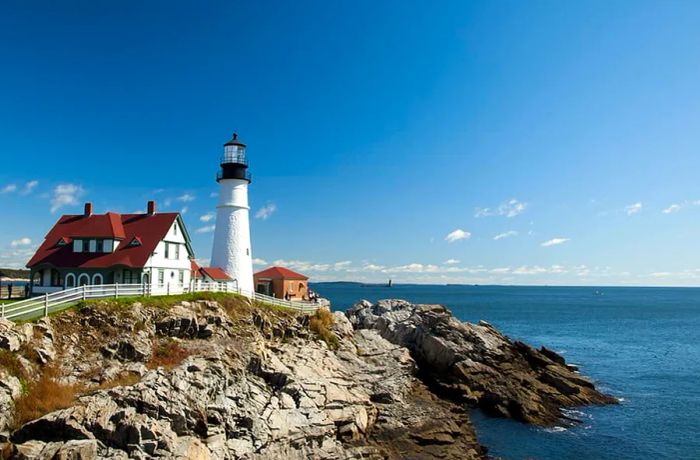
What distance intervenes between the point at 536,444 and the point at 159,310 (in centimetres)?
2057

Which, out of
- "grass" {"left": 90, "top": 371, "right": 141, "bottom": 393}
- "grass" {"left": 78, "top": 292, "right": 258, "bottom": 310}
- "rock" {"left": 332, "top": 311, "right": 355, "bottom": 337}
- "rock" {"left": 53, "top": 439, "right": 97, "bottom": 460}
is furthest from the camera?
"rock" {"left": 332, "top": 311, "right": 355, "bottom": 337}

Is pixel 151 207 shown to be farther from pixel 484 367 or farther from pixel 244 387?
pixel 484 367

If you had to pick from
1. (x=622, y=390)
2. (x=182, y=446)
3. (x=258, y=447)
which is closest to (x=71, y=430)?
(x=182, y=446)

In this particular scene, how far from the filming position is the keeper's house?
106 feet

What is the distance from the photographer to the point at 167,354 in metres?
24.5

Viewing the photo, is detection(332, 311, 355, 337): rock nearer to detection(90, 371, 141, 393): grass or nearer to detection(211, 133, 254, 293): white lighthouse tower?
detection(211, 133, 254, 293): white lighthouse tower

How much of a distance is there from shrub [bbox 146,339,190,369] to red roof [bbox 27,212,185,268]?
8409mm

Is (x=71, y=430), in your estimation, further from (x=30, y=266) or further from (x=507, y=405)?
(x=507, y=405)

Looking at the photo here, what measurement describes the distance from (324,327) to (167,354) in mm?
11869

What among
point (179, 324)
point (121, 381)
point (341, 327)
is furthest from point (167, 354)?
point (341, 327)

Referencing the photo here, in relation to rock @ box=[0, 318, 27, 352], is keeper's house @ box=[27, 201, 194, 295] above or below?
above

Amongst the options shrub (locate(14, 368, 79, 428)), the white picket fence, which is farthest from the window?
shrub (locate(14, 368, 79, 428))

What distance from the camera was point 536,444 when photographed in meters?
25.5

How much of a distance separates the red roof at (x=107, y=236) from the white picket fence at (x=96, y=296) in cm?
281
